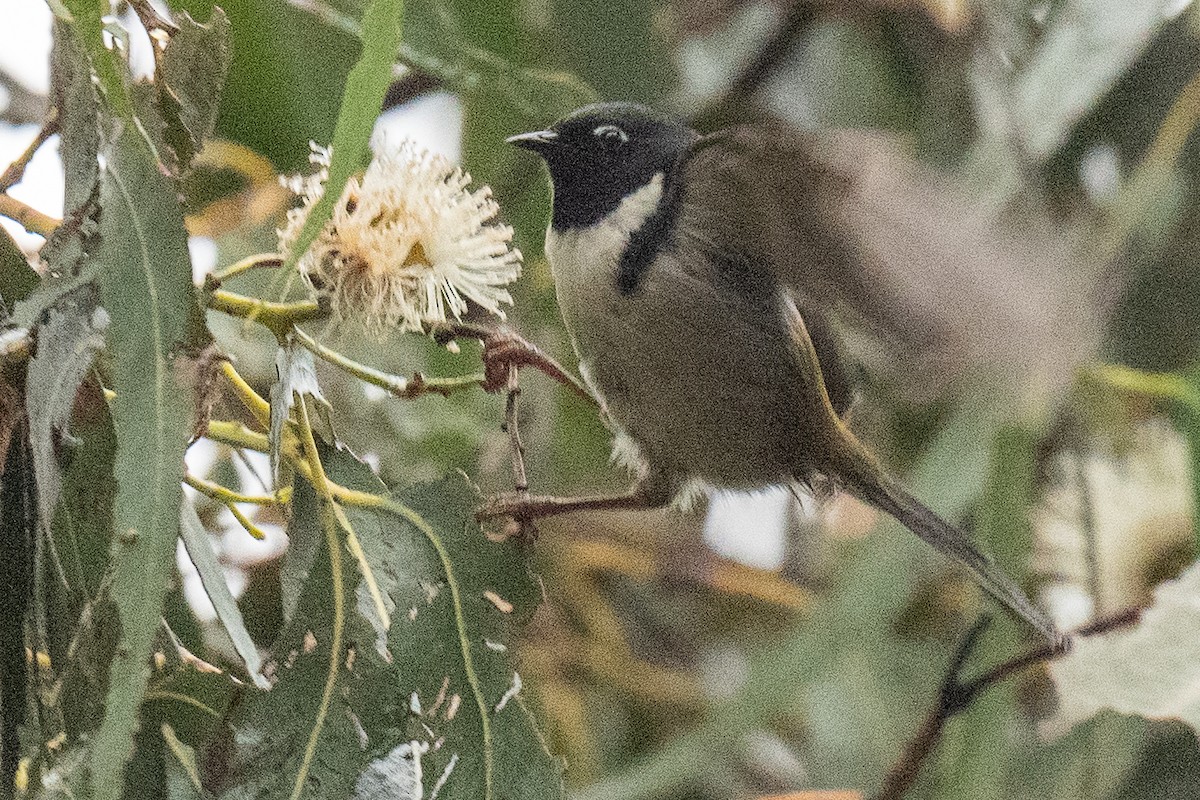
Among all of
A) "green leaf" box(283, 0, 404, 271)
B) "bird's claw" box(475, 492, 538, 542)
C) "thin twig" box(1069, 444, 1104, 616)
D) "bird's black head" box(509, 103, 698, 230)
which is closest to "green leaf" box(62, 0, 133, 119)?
"green leaf" box(283, 0, 404, 271)

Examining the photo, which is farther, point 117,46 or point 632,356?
point 632,356

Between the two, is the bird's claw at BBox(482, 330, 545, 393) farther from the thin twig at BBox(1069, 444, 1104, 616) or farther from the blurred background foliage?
the thin twig at BBox(1069, 444, 1104, 616)

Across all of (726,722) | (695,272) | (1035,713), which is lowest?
(1035,713)

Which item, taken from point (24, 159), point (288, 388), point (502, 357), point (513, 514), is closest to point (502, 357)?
point (502, 357)

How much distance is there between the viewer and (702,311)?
3.59ft

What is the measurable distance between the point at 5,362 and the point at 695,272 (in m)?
0.53

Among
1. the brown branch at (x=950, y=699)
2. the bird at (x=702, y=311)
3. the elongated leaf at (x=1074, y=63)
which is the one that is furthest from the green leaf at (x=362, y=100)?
the elongated leaf at (x=1074, y=63)

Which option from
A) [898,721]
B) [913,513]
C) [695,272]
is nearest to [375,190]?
[695,272]

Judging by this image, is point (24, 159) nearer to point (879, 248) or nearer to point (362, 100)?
point (362, 100)

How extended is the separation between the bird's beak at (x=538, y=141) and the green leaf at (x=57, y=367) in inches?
18.0

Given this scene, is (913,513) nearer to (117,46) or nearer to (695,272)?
(695,272)

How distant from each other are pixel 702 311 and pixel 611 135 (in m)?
0.16

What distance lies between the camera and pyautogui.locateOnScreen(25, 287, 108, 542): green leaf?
2.21 feet

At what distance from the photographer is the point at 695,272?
3.53 ft
